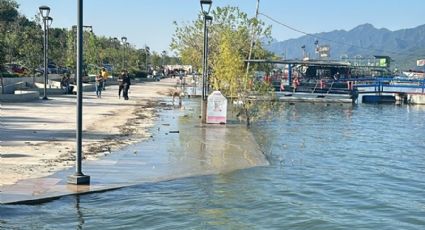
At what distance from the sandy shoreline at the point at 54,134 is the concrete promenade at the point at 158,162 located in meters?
0.32

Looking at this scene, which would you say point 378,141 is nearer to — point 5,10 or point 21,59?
point 21,59

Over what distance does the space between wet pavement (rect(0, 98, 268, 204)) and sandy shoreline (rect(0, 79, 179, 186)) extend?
467 millimetres

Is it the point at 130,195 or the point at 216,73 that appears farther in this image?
the point at 216,73

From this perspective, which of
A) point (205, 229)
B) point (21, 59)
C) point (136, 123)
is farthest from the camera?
point (21, 59)

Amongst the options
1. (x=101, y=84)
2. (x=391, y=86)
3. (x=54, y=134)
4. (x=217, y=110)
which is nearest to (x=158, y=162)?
(x=54, y=134)

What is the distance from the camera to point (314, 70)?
250 ft

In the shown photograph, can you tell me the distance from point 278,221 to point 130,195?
91.5 inches

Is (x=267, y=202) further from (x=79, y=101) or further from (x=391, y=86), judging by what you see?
(x=391, y=86)

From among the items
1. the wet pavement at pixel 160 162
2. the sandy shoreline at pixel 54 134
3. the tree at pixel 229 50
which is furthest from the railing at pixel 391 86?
the wet pavement at pixel 160 162

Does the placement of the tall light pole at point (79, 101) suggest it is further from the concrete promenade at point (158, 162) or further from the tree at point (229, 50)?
the tree at point (229, 50)

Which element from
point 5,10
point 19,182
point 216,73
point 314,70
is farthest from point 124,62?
point 19,182

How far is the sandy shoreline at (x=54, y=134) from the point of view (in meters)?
11.3

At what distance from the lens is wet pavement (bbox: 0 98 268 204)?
926 cm

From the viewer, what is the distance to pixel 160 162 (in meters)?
12.4
